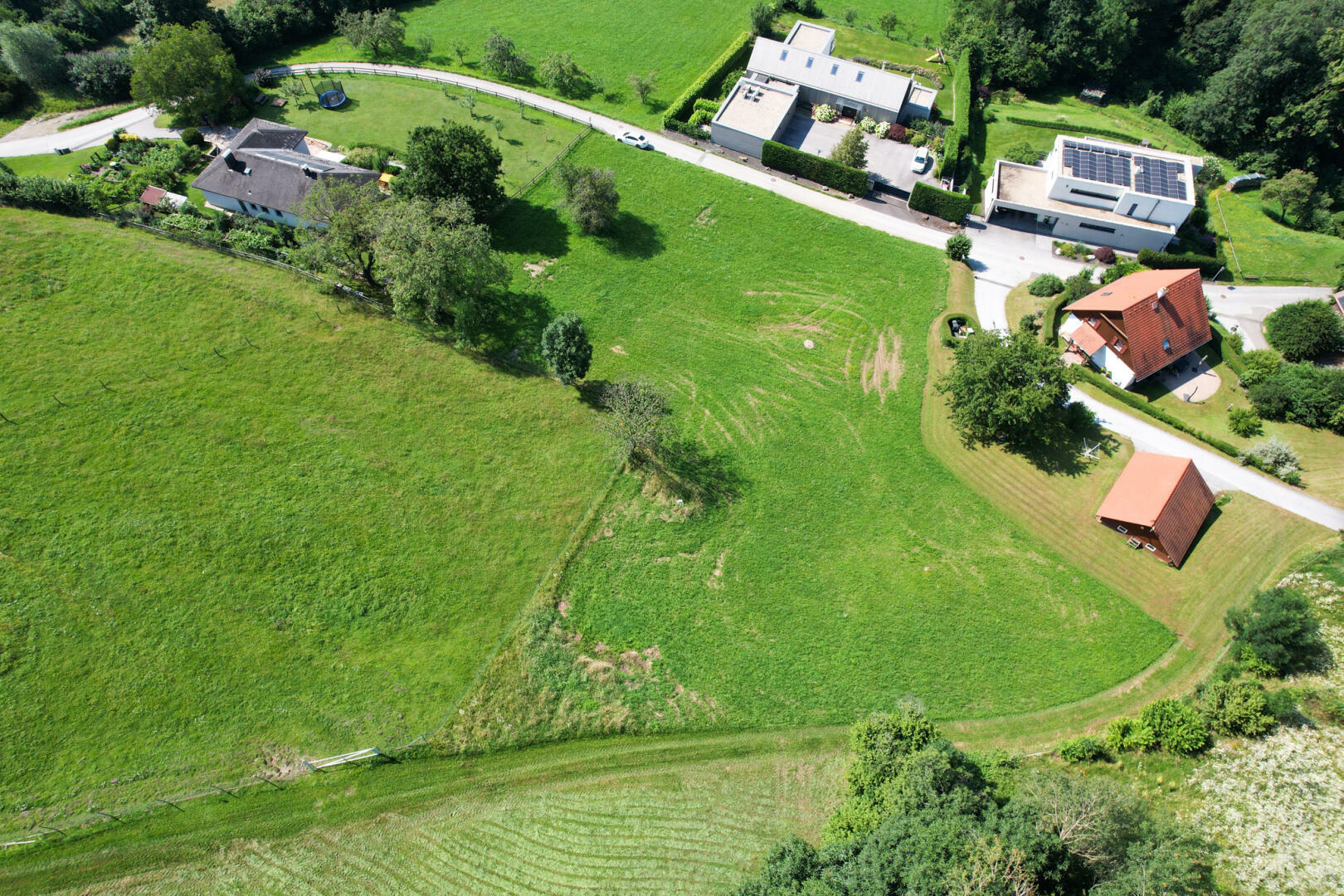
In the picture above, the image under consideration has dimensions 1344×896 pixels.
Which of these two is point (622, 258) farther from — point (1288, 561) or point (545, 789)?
point (1288, 561)

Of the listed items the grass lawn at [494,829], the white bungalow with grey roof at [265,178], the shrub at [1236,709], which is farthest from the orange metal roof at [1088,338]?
the white bungalow with grey roof at [265,178]

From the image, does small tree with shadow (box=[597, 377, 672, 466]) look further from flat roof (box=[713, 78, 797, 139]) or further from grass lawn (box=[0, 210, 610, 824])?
flat roof (box=[713, 78, 797, 139])

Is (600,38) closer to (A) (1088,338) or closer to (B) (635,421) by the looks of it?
(B) (635,421)

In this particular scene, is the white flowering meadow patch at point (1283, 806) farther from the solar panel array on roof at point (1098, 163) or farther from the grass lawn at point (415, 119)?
the grass lawn at point (415, 119)

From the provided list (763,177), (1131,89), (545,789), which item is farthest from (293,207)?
(1131,89)

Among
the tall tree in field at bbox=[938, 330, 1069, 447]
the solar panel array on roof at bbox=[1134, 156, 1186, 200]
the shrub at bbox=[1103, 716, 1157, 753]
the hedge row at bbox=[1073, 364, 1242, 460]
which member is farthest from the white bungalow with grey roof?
the solar panel array on roof at bbox=[1134, 156, 1186, 200]

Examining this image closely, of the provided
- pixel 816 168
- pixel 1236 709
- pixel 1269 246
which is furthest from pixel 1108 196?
pixel 1236 709
